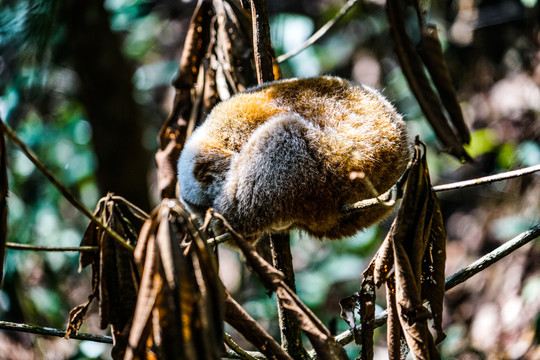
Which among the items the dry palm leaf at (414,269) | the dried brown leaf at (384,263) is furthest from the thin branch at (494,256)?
the dried brown leaf at (384,263)

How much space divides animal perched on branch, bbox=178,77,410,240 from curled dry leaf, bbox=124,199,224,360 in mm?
833

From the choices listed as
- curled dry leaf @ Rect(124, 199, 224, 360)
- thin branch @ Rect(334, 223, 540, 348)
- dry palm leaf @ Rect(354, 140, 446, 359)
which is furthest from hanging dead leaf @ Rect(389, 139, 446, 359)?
curled dry leaf @ Rect(124, 199, 224, 360)

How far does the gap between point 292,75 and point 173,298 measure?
422 centimetres

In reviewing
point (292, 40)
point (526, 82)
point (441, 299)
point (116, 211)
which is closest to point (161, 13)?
point (292, 40)

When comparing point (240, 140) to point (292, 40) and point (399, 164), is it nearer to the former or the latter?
point (399, 164)

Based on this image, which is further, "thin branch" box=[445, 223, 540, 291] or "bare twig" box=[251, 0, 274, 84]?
"bare twig" box=[251, 0, 274, 84]

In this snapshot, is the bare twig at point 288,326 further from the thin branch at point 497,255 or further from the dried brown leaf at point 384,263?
the thin branch at point 497,255

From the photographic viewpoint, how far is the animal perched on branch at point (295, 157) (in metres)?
2.13

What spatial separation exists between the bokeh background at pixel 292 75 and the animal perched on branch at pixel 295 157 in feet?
5.55

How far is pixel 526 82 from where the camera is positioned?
19.3 ft

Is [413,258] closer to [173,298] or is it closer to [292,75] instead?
[173,298]

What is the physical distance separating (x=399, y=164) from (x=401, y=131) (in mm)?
178

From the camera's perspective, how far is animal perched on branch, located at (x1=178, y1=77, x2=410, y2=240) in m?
2.13

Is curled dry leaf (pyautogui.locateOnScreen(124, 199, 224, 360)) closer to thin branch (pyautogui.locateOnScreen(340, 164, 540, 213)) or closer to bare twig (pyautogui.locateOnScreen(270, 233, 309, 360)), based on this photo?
thin branch (pyautogui.locateOnScreen(340, 164, 540, 213))
